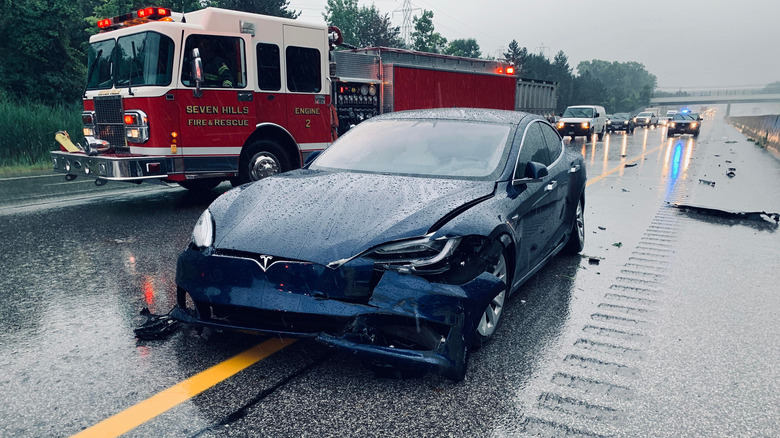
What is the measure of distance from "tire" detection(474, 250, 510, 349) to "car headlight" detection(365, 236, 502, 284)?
0.40m

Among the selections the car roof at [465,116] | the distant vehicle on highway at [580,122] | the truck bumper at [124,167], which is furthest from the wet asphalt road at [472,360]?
the distant vehicle on highway at [580,122]

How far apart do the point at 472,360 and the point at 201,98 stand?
6.43 m

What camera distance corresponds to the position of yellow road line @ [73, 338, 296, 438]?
2576 mm

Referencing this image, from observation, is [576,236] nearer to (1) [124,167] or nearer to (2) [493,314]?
(2) [493,314]

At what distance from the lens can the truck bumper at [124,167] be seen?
7785mm

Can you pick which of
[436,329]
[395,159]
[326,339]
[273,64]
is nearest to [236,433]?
[326,339]

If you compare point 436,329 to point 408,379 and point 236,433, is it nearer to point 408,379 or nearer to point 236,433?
point 408,379

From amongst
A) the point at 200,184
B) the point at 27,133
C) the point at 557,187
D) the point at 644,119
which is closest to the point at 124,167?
the point at 200,184

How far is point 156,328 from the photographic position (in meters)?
3.66

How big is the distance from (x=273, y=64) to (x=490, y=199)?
21.2 ft

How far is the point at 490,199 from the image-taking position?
3758 millimetres

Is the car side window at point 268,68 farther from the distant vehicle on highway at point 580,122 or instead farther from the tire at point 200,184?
the distant vehicle on highway at point 580,122

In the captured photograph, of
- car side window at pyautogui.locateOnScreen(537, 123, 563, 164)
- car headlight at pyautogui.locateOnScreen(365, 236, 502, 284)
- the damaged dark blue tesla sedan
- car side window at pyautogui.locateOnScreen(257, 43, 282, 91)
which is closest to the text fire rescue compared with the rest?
car side window at pyautogui.locateOnScreen(257, 43, 282, 91)

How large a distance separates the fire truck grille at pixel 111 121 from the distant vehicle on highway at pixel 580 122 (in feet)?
76.7
